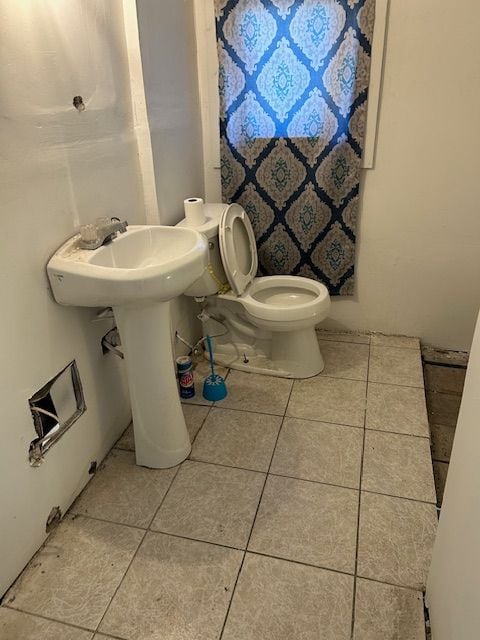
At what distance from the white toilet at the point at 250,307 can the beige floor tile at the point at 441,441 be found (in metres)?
0.58

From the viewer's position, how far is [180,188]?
85.2 inches

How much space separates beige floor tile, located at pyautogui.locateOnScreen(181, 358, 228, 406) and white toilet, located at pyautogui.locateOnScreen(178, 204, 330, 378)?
58 mm

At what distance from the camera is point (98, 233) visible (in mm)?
1475

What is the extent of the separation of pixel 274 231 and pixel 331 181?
38cm

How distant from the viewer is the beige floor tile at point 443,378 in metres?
2.26

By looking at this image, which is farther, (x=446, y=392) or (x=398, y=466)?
(x=446, y=392)

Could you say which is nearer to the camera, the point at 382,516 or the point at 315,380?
the point at 382,516

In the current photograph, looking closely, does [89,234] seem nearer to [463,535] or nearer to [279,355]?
[279,355]

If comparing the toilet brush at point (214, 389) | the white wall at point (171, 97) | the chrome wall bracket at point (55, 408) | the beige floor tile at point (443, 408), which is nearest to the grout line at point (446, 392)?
the beige floor tile at point (443, 408)

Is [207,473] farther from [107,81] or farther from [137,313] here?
[107,81]

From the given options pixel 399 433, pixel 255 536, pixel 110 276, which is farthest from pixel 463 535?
pixel 110 276

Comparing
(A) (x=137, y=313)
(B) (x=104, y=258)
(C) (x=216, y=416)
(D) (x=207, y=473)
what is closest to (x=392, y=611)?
(D) (x=207, y=473)

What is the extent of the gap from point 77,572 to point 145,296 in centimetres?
85

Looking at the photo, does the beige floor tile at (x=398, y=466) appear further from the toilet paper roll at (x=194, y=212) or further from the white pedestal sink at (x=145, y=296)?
the toilet paper roll at (x=194, y=212)
